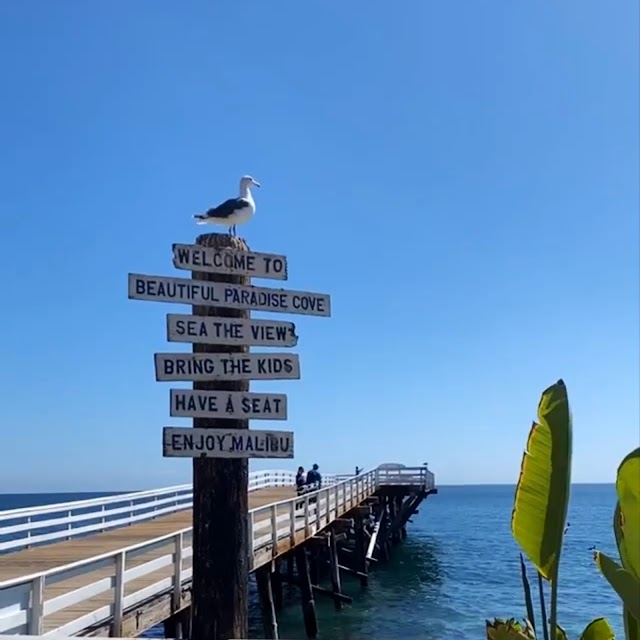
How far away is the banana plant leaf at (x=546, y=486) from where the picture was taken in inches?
115

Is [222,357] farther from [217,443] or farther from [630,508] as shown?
[630,508]

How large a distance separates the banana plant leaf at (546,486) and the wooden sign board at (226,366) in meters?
1.56

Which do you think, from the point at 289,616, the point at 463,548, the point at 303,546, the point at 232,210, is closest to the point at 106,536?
the point at 303,546

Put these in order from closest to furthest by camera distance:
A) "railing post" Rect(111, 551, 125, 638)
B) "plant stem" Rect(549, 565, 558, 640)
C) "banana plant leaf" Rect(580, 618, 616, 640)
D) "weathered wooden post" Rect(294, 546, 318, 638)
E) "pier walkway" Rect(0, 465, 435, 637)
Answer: "plant stem" Rect(549, 565, 558, 640) → "banana plant leaf" Rect(580, 618, 616, 640) → "pier walkway" Rect(0, 465, 435, 637) → "railing post" Rect(111, 551, 125, 638) → "weathered wooden post" Rect(294, 546, 318, 638)

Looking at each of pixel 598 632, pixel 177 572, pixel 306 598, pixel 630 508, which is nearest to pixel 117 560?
pixel 177 572

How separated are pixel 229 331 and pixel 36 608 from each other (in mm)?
3509

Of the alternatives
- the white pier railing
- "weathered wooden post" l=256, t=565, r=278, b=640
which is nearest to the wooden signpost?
the white pier railing

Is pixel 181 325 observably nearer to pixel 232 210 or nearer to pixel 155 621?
pixel 232 210

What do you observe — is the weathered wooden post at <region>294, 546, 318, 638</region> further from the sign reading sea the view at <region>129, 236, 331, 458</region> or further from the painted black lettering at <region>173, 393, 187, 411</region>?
the painted black lettering at <region>173, 393, 187, 411</region>

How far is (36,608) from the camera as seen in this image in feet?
21.0

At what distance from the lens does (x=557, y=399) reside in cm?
303

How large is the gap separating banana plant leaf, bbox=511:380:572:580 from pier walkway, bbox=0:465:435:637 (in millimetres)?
4443

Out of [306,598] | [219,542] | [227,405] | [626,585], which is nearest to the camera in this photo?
[626,585]

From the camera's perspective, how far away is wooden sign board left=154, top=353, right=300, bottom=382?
413 centimetres
